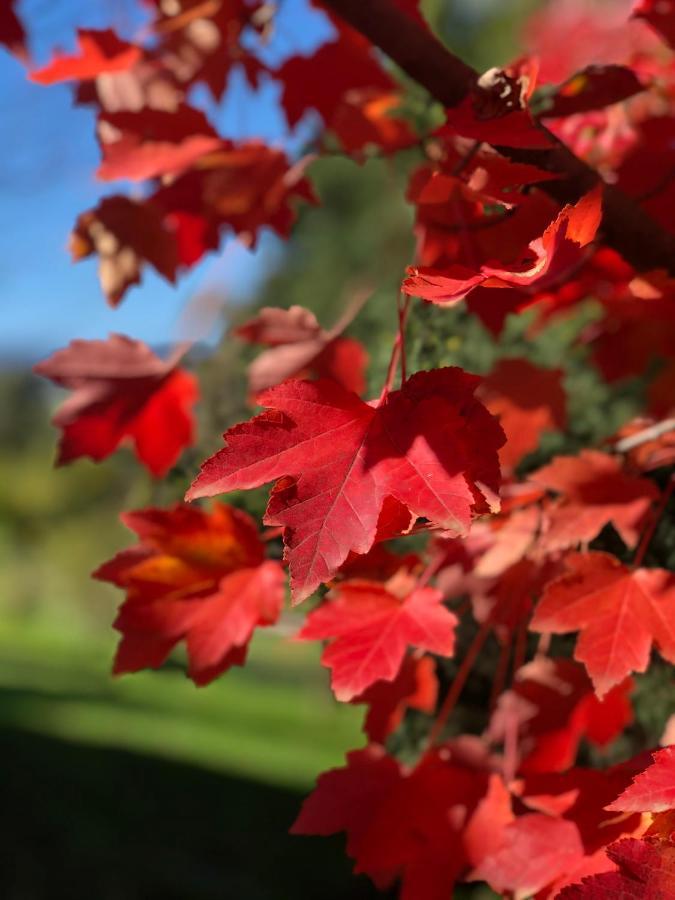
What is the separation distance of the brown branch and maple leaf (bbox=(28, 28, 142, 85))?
0.93 feet

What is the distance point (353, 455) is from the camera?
1.79 feet

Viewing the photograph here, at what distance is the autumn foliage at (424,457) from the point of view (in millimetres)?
517

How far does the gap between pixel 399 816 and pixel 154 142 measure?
643 millimetres

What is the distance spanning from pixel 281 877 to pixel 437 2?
2.22 metres

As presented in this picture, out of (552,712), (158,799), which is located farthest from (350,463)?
(158,799)

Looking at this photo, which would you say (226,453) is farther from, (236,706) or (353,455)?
(236,706)

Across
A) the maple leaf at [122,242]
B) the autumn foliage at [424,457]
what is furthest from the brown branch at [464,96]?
the maple leaf at [122,242]

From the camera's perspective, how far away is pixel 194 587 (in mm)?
744

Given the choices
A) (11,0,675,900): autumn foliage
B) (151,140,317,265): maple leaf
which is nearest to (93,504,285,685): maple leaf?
(11,0,675,900): autumn foliage

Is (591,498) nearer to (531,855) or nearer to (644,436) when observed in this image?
(644,436)

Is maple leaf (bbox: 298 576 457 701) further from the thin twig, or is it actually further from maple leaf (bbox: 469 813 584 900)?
the thin twig

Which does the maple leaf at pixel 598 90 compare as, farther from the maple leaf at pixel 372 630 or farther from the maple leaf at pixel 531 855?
the maple leaf at pixel 531 855

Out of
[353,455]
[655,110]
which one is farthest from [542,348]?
[353,455]

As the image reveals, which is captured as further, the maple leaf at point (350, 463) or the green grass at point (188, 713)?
the green grass at point (188, 713)
